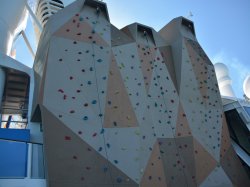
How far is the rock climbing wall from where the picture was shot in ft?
29.3

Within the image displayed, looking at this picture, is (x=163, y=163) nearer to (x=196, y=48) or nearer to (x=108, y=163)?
(x=108, y=163)

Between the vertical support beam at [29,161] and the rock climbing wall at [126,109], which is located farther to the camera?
the rock climbing wall at [126,109]

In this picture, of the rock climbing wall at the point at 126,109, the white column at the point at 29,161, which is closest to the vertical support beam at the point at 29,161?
the white column at the point at 29,161

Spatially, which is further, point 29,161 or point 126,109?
point 126,109

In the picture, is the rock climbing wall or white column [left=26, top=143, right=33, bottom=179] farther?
the rock climbing wall

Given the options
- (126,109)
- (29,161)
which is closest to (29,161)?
(29,161)

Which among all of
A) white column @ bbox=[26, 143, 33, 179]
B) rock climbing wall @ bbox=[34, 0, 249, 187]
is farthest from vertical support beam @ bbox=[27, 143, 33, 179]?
rock climbing wall @ bbox=[34, 0, 249, 187]

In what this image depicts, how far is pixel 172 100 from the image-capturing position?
476 inches

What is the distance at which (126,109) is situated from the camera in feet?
33.9

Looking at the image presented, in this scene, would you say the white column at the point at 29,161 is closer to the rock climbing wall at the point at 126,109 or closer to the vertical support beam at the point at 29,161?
the vertical support beam at the point at 29,161

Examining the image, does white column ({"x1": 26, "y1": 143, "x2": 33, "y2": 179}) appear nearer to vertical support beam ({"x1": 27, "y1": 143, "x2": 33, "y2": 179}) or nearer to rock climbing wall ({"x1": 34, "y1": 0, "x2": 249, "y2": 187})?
vertical support beam ({"x1": 27, "y1": 143, "x2": 33, "y2": 179})

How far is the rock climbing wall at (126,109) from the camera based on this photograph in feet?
29.3

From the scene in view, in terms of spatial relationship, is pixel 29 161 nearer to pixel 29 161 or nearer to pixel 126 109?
pixel 29 161

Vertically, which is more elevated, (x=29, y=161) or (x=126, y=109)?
(x=126, y=109)
